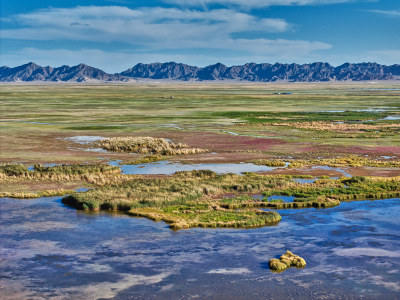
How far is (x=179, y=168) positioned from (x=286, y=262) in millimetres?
25255

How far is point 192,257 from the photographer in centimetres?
Result: 2380

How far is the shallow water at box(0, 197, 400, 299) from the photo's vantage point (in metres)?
20.2

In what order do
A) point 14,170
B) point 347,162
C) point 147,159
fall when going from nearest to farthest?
point 14,170 → point 347,162 → point 147,159

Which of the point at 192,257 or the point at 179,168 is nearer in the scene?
the point at 192,257

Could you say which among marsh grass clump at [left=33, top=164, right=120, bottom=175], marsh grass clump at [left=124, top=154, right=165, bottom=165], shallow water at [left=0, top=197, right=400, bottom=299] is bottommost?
shallow water at [left=0, top=197, right=400, bottom=299]

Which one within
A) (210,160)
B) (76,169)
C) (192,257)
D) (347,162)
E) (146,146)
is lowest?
(192,257)

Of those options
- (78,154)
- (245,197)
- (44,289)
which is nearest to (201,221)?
(245,197)

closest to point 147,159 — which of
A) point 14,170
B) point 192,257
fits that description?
point 14,170

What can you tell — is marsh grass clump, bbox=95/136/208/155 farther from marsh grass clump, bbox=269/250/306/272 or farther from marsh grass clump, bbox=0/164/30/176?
marsh grass clump, bbox=269/250/306/272

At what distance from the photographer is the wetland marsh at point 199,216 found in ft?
69.4

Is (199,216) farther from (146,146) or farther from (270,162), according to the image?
(146,146)

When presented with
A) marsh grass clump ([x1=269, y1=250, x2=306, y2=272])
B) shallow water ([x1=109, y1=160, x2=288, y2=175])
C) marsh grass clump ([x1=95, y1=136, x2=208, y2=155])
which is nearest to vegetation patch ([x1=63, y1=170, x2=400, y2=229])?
shallow water ([x1=109, y1=160, x2=288, y2=175])

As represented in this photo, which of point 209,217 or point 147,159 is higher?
point 147,159

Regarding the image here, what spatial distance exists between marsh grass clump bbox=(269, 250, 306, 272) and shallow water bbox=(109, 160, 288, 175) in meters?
21.8
